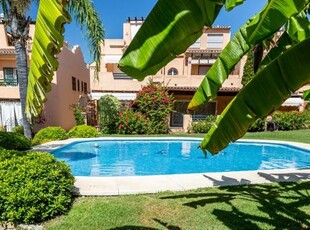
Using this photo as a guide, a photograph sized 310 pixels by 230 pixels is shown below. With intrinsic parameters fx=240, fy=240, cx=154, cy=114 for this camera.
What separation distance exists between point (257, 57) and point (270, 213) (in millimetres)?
3977

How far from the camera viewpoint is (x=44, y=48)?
246cm

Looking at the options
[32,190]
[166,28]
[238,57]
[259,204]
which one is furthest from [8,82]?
[166,28]

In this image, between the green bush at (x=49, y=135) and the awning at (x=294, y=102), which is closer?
the green bush at (x=49, y=135)

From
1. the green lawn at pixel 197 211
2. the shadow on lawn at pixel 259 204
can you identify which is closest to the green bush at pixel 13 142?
the green lawn at pixel 197 211

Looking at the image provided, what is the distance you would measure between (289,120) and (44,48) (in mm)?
31420

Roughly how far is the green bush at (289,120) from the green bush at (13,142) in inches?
1043

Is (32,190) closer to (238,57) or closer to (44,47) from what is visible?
(44,47)

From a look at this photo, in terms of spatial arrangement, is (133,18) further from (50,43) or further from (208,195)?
(50,43)

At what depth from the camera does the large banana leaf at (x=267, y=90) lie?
2.63 metres

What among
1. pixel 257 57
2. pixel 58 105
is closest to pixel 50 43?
Answer: pixel 257 57

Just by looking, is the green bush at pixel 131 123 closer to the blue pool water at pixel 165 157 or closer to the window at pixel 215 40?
the blue pool water at pixel 165 157

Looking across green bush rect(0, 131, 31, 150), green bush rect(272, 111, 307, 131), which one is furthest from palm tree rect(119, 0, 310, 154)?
green bush rect(272, 111, 307, 131)

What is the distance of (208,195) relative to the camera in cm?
746

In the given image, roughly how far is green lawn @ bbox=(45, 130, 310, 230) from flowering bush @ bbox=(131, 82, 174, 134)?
61.0 feet
